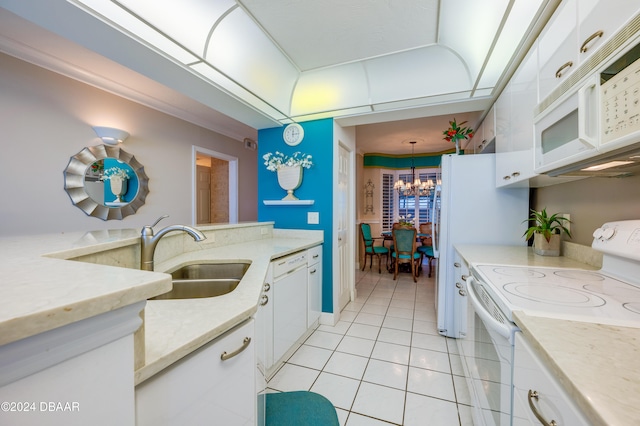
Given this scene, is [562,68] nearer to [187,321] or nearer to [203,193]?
[187,321]

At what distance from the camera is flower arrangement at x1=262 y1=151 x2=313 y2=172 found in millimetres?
2766

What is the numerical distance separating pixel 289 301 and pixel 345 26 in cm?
205

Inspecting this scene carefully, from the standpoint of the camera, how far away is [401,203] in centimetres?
665

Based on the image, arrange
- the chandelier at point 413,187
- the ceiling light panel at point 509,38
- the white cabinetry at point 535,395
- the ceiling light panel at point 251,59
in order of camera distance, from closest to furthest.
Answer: the white cabinetry at point 535,395
the ceiling light panel at point 509,38
the ceiling light panel at point 251,59
the chandelier at point 413,187

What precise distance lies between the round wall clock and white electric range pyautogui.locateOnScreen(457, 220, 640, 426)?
83.2 inches

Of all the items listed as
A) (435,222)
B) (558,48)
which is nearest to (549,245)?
(435,222)

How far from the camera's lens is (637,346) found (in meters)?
0.62

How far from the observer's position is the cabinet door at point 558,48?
1093 mm

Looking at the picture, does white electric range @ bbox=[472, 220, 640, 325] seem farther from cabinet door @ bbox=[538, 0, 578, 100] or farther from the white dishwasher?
the white dishwasher

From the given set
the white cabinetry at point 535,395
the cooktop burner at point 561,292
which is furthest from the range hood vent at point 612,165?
the white cabinetry at point 535,395

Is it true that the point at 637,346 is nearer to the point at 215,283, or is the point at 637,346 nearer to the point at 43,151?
the point at 215,283

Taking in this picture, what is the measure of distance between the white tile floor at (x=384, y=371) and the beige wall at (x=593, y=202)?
1.32m

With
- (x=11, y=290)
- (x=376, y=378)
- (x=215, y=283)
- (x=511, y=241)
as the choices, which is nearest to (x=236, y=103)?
(x=215, y=283)

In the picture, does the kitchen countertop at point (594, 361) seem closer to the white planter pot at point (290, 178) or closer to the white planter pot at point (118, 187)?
the white planter pot at point (290, 178)
